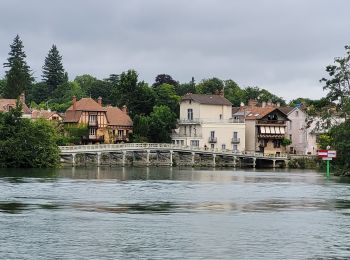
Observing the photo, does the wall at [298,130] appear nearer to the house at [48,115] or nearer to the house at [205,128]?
the house at [205,128]

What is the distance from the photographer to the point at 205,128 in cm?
14912

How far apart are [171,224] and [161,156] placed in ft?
317

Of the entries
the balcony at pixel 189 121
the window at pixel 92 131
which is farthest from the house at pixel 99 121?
the balcony at pixel 189 121

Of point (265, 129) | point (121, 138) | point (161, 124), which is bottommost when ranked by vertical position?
point (121, 138)

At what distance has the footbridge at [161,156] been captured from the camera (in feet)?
416

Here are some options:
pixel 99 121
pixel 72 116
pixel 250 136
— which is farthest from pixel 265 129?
pixel 72 116

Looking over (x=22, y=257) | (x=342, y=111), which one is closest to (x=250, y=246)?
(x=22, y=257)

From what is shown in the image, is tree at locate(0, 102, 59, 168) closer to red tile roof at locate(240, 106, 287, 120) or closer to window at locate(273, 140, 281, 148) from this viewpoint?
red tile roof at locate(240, 106, 287, 120)

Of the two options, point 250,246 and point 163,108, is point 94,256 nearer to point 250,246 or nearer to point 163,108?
point 250,246

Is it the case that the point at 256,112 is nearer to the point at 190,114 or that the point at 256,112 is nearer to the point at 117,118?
the point at 190,114

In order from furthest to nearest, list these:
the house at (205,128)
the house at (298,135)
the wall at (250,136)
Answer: the house at (298,135) < the wall at (250,136) < the house at (205,128)

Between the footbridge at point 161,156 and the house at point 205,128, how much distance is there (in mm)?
7497

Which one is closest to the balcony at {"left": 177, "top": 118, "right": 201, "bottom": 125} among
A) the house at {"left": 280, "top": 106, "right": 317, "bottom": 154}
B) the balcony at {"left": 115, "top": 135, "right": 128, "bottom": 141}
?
the balcony at {"left": 115, "top": 135, "right": 128, "bottom": 141}

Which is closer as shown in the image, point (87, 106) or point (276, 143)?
point (87, 106)
